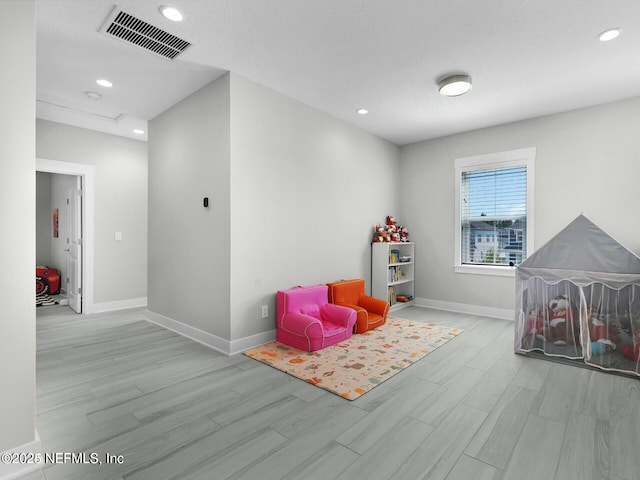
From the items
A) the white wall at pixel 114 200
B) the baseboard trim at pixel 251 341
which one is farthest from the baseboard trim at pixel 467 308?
the white wall at pixel 114 200

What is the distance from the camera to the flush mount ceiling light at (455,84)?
329 cm

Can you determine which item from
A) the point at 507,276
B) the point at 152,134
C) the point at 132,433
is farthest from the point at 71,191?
the point at 507,276

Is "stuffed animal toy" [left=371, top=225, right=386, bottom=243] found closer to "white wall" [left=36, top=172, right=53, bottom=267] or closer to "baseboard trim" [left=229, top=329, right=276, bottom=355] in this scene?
"baseboard trim" [left=229, top=329, right=276, bottom=355]

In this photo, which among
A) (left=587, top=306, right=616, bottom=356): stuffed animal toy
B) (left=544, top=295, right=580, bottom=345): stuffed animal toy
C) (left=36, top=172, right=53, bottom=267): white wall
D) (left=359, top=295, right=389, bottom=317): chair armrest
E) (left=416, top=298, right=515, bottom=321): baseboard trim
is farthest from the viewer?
(left=36, top=172, right=53, bottom=267): white wall

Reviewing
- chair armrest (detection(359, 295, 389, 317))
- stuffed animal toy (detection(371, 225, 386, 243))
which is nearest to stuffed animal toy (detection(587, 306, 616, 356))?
chair armrest (detection(359, 295, 389, 317))

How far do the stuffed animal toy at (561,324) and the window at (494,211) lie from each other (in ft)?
5.17

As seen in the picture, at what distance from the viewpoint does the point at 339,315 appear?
3719 mm

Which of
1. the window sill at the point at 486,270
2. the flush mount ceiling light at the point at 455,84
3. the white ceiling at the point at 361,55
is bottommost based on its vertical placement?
the window sill at the point at 486,270

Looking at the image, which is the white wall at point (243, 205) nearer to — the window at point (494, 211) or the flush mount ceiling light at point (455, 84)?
the flush mount ceiling light at point (455, 84)

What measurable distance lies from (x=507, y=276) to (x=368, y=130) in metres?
2.99

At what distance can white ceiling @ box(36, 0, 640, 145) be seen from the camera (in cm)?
235

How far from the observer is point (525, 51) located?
287 cm

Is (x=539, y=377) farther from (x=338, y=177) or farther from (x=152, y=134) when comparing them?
(x=152, y=134)

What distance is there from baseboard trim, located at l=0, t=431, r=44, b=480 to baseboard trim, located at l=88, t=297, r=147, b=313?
3797 millimetres
